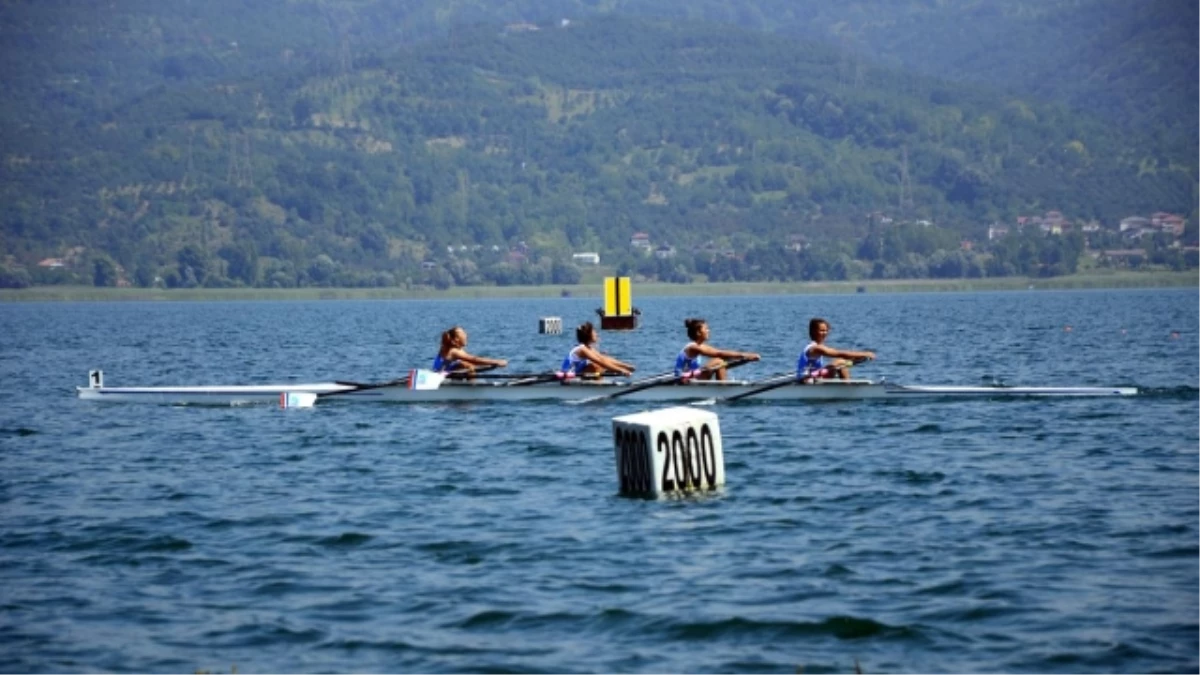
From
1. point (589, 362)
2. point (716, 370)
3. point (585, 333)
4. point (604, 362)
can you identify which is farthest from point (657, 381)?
point (589, 362)

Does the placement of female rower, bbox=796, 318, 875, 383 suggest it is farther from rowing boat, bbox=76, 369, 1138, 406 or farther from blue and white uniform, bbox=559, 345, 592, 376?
blue and white uniform, bbox=559, 345, 592, 376

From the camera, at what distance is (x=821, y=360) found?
31781mm

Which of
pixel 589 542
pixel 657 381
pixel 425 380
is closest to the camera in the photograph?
pixel 589 542

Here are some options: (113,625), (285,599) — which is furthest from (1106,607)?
(113,625)

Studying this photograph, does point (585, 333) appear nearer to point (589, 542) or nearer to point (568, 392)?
point (568, 392)

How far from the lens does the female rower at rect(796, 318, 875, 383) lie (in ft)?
102

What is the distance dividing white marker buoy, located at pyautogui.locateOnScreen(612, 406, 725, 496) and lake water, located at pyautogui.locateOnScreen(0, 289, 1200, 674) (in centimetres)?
31

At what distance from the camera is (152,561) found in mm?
17875

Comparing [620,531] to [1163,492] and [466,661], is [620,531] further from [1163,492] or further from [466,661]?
[1163,492]

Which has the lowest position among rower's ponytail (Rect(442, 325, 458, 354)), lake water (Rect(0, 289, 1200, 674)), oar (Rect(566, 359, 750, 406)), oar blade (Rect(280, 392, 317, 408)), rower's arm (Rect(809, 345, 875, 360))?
lake water (Rect(0, 289, 1200, 674))

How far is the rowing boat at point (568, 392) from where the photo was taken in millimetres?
31703

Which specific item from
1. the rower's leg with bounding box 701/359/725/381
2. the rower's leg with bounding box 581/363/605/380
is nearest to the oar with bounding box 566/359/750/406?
the rower's leg with bounding box 701/359/725/381

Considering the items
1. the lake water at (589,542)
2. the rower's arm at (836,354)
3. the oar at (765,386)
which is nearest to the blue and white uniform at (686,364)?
the oar at (765,386)

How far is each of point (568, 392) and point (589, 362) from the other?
0.69m
